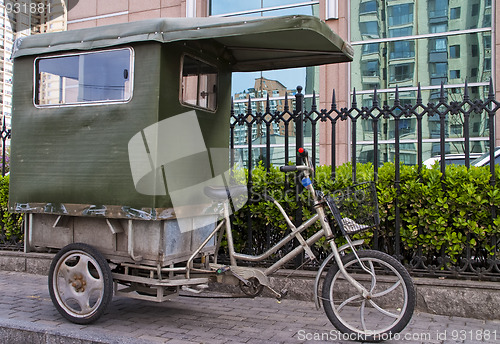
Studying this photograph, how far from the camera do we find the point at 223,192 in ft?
13.8

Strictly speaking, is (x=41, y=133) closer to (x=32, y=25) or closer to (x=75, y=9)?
(x=75, y=9)

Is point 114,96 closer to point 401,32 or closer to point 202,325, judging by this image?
point 202,325

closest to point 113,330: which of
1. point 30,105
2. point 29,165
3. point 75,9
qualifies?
point 29,165

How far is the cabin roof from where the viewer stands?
12.2 feet

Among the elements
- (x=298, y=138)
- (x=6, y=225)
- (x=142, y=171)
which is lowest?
(x=6, y=225)

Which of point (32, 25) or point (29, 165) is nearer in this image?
point (29, 165)

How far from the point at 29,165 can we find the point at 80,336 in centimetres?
174

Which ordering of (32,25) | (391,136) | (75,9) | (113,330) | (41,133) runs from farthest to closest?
(32,25) < (75,9) < (391,136) < (41,133) < (113,330)

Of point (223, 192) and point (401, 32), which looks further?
point (401, 32)

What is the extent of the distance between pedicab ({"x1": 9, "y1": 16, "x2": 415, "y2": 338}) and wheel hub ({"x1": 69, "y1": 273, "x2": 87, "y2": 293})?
0.5 inches

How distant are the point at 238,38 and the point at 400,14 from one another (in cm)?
925

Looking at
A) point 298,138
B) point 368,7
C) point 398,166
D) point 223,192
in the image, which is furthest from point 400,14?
point 223,192

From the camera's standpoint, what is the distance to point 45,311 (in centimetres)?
457

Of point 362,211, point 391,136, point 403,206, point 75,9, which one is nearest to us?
point 362,211
